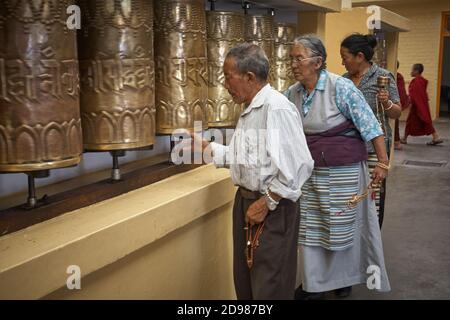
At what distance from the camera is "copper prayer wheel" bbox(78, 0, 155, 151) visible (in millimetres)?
1553

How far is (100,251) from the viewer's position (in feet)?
4.64

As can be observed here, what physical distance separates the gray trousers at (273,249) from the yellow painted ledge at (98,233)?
0.64 feet

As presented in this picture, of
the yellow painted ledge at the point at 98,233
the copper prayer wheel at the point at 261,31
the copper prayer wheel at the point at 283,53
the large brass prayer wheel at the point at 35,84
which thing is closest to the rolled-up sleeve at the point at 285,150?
the yellow painted ledge at the point at 98,233

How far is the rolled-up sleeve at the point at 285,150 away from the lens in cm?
164

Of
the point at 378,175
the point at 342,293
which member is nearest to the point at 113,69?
the point at 378,175

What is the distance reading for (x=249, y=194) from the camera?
178 centimetres

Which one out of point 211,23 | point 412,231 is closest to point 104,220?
point 211,23

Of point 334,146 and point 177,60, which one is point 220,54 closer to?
point 177,60

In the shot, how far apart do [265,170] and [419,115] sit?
24.9 ft

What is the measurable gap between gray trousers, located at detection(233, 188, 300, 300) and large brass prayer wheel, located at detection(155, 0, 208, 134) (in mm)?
366

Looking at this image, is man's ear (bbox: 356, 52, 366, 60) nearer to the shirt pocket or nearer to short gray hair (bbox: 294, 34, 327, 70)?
short gray hair (bbox: 294, 34, 327, 70)
